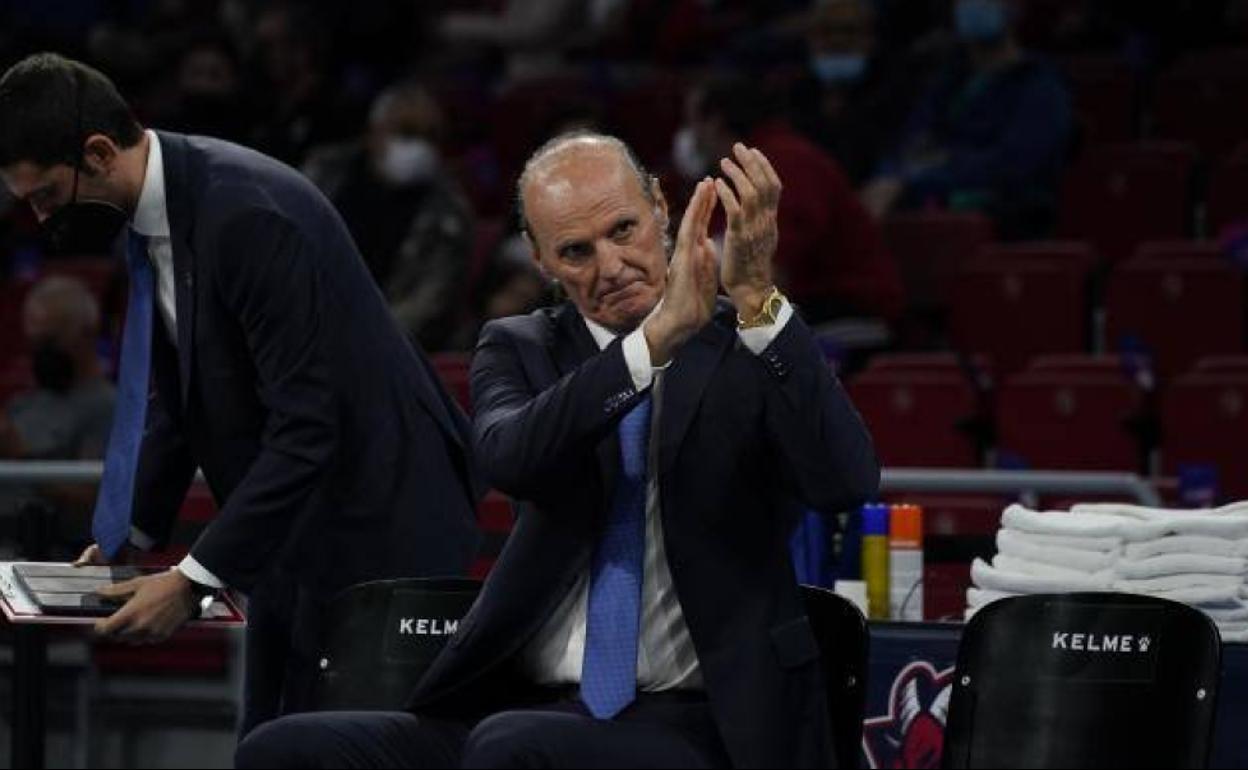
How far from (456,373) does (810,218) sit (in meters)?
1.11

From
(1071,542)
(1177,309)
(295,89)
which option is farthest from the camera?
(295,89)

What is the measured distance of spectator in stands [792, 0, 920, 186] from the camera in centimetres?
927

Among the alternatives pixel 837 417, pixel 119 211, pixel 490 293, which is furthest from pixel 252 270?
pixel 490 293

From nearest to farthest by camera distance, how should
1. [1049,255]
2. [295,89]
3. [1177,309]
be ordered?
1. [1177,309]
2. [1049,255]
3. [295,89]

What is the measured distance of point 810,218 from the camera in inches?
305

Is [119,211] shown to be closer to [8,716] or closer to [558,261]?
[558,261]

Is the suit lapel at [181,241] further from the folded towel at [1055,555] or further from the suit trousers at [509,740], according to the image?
the folded towel at [1055,555]

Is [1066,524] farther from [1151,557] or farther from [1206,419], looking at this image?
[1206,419]

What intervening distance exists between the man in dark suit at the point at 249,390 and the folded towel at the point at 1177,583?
1.03 metres

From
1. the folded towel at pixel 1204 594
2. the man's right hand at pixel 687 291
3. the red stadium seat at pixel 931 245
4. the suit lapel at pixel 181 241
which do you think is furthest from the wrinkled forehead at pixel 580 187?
the red stadium seat at pixel 931 245

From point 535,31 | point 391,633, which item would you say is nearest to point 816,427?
point 391,633

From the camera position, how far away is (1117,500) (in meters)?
5.82

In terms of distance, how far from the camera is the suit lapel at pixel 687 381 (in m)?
3.73

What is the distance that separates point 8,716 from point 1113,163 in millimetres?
4396
